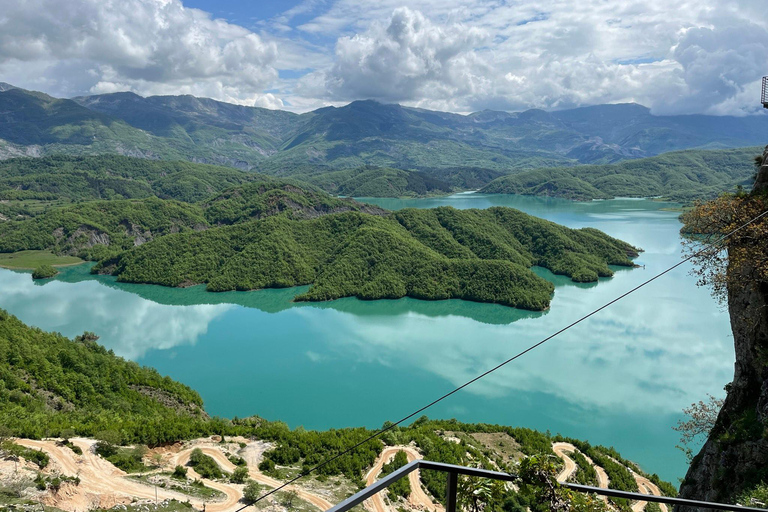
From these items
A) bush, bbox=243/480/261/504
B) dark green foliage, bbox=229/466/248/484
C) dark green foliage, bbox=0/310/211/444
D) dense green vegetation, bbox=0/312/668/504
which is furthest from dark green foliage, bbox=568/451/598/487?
dark green foliage, bbox=0/310/211/444

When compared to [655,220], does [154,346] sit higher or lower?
lower

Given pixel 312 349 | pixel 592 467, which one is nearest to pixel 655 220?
pixel 312 349

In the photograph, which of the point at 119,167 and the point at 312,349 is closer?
the point at 312,349

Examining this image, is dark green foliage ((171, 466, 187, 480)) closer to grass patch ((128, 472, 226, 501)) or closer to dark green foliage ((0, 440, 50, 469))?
grass patch ((128, 472, 226, 501))

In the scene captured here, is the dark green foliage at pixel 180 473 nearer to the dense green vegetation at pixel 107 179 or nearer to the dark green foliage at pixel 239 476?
the dark green foliage at pixel 239 476

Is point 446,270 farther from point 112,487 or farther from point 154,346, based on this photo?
point 112,487

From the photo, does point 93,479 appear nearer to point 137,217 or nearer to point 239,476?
point 239,476
